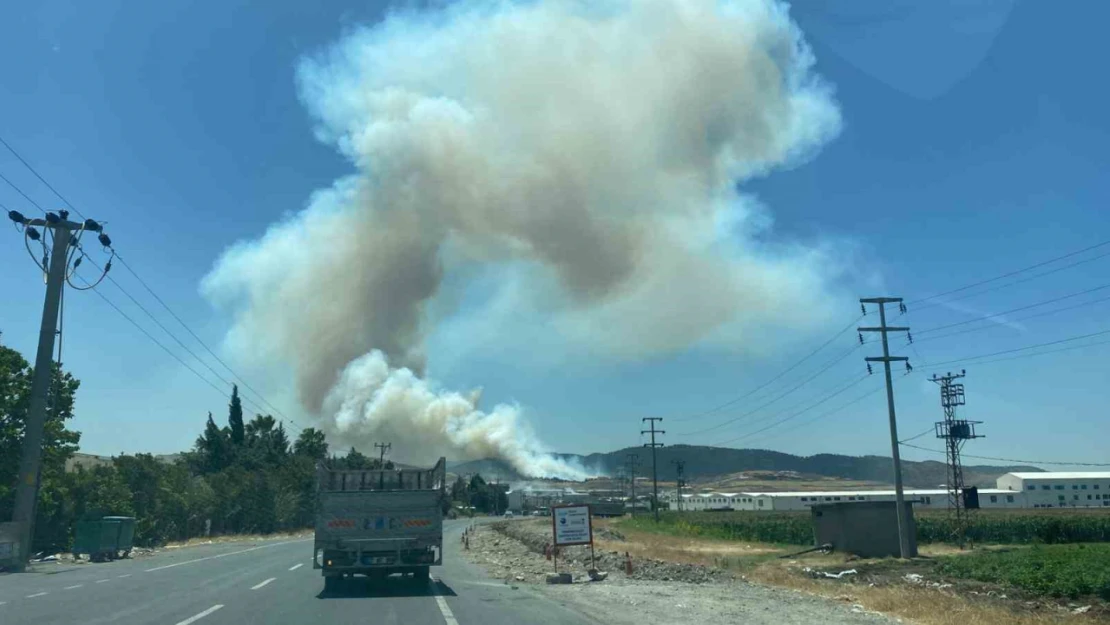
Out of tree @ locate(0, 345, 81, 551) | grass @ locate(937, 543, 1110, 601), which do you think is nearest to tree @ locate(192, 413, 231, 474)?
tree @ locate(0, 345, 81, 551)

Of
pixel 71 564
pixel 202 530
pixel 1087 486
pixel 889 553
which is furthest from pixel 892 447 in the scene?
pixel 1087 486

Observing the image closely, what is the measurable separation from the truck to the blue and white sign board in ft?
19.7

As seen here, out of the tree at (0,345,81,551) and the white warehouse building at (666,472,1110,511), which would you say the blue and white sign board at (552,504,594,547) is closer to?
the tree at (0,345,81,551)

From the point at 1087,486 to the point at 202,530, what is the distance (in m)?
140

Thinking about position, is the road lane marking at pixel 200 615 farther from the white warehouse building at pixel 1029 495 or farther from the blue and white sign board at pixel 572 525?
the white warehouse building at pixel 1029 495

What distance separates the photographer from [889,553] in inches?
1769

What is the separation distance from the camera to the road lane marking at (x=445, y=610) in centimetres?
1517

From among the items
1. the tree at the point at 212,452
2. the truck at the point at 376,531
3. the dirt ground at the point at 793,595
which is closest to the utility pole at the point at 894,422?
the dirt ground at the point at 793,595

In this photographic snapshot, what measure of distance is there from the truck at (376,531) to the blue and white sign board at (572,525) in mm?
6019

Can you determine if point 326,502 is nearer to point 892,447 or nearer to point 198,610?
point 198,610

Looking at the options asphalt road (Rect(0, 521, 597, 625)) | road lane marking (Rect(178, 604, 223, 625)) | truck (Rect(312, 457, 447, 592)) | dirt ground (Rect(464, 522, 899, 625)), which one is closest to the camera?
road lane marking (Rect(178, 604, 223, 625))

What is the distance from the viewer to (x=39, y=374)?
3534 centimetres

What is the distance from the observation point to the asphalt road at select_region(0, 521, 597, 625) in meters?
15.4

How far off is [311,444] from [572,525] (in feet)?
335
